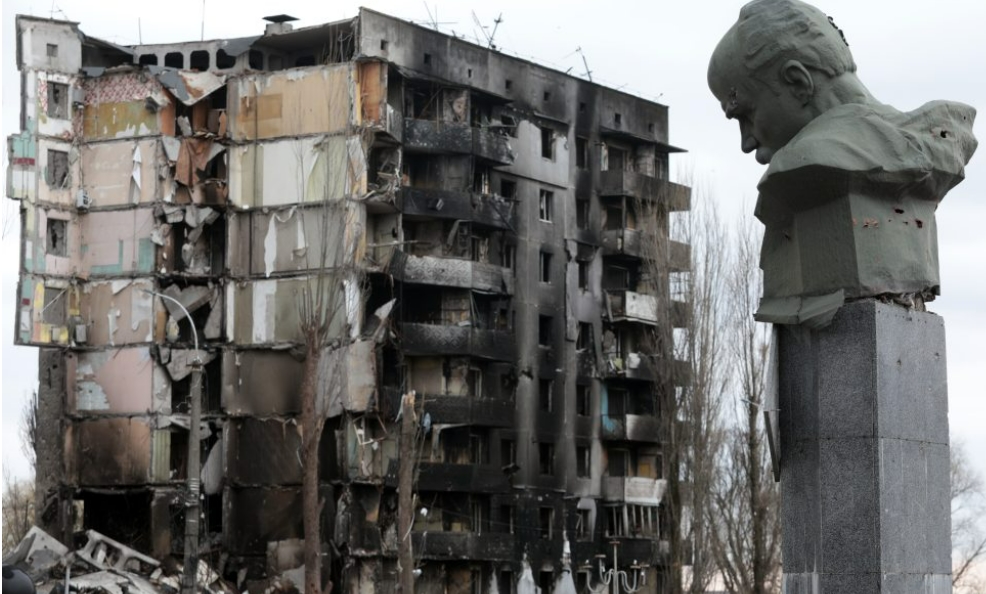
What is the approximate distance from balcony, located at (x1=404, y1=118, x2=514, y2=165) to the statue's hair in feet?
131

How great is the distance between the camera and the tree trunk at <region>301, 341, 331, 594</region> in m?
47.0

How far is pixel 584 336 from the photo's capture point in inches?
2357

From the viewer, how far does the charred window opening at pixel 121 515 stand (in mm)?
53000

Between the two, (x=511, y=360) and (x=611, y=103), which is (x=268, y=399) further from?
(x=611, y=103)

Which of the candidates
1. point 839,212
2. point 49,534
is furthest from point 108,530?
point 839,212

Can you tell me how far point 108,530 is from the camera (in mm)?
53750

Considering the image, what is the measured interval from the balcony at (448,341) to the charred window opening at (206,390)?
5.87 meters

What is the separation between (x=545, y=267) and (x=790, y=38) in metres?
45.3

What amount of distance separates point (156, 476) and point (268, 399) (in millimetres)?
3804

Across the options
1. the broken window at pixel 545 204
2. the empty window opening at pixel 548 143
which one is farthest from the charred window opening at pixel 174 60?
the broken window at pixel 545 204

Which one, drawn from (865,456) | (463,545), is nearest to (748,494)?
(463,545)

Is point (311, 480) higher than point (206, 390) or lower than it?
lower

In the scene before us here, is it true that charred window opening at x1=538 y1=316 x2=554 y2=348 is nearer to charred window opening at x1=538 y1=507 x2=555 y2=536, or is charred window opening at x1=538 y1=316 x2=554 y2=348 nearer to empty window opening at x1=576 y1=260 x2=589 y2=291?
empty window opening at x1=576 y1=260 x2=589 y2=291

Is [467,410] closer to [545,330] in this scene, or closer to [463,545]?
[463,545]
